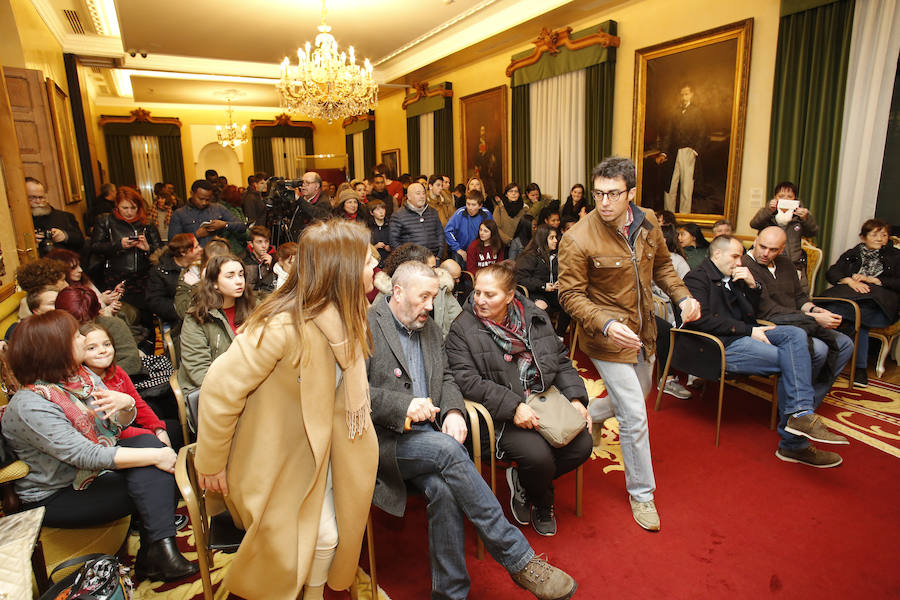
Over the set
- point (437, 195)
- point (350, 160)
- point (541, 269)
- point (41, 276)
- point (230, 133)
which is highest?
point (230, 133)

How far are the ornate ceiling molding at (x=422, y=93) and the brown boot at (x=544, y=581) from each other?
29.0 feet

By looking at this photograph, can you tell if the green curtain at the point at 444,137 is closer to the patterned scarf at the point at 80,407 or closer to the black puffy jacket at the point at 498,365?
the black puffy jacket at the point at 498,365

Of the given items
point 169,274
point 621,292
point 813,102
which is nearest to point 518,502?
point 621,292

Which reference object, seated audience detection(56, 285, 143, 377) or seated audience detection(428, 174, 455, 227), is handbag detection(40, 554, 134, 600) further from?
seated audience detection(428, 174, 455, 227)

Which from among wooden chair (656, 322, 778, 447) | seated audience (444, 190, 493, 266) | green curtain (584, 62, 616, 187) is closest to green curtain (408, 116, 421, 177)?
green curtain (584, 62, 616, 187)

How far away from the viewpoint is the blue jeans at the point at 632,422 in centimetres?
245

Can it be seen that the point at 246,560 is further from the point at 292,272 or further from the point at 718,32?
the point at 718,32

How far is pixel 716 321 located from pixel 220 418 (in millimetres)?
2990

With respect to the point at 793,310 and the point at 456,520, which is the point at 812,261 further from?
the point at 456,520

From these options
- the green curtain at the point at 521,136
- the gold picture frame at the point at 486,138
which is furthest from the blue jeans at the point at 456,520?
the gold picture frame at the point at 486,138

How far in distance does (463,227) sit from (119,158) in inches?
507

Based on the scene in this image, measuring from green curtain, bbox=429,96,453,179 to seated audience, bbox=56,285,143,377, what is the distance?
7.53 m

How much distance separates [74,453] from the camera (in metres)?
1.81

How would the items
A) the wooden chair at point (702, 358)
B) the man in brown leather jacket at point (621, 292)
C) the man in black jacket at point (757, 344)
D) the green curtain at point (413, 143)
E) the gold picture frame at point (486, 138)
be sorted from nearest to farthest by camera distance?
the man in brown leather jacket at point (621, 292)
the man in black jacket at point (757, 344)
the wooden chair at point (702, 358)
the gold picture frame at point (486, 138)
the green curtain at point (413, 143)
